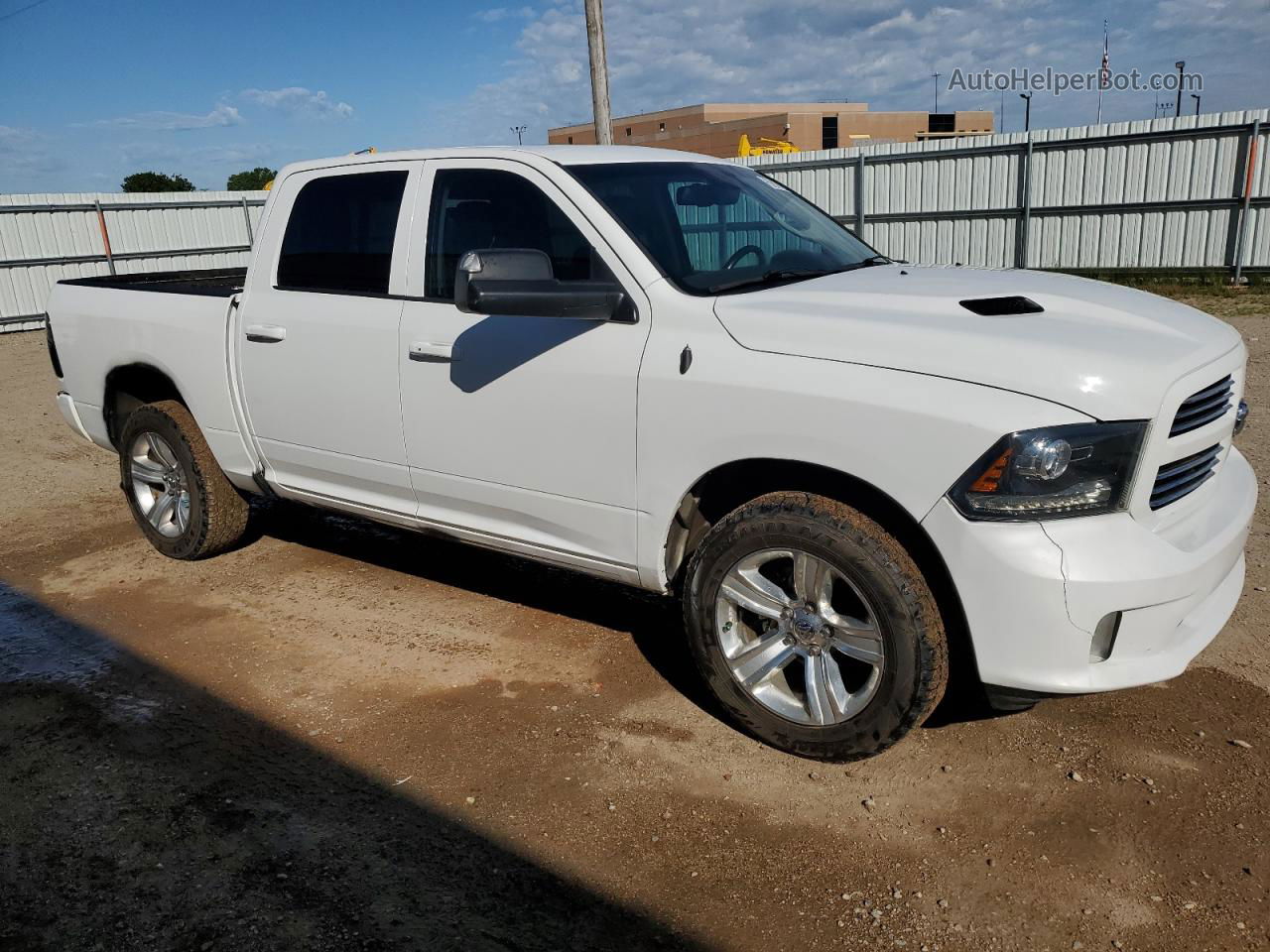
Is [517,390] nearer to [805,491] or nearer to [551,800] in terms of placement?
[805,491]

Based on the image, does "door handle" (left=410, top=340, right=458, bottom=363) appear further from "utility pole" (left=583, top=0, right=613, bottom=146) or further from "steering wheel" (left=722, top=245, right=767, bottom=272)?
"utility pole" (left=583, top=0, right=613, bottom=146)

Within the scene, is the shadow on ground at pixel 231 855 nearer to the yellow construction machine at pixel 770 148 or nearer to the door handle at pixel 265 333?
the door handle at pixel 265 333

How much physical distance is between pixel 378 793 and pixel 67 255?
19.0 meters

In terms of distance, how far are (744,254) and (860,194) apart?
15.6 meters

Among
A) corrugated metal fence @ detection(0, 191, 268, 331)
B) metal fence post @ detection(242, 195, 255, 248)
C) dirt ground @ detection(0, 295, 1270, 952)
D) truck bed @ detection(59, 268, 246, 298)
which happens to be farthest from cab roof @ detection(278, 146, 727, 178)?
metal fence post @ detection(242, 195, 255, 248)

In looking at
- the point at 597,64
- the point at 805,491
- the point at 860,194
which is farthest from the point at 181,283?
the point at 860,194

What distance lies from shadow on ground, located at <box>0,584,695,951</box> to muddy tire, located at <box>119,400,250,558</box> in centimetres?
155

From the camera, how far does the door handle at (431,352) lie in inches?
154

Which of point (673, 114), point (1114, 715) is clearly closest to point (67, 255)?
point (1114, 715)

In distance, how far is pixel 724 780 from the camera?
3.30m

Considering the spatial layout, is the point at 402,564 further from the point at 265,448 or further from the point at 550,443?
the point at 550,443

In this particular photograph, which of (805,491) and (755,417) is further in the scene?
(805,491)

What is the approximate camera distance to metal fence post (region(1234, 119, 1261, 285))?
14367 mm

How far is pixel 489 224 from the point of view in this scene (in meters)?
4.01
